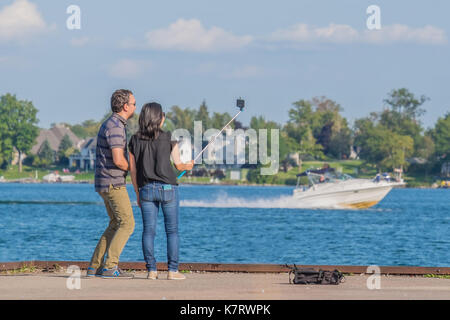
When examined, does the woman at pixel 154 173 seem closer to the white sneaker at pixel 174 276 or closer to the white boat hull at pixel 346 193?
the white sneaker at pixel 174 276

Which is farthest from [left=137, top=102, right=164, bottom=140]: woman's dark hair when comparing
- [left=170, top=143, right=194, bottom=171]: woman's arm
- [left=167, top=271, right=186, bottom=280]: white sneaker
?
[left=167, top=271, right=186, bottom=280]: white sneaker

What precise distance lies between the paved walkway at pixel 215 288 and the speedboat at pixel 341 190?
62412 mm

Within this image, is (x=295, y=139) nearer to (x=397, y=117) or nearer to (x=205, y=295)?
(x=397, y=117)

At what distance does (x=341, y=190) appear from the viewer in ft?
243

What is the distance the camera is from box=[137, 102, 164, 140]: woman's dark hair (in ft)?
33.1

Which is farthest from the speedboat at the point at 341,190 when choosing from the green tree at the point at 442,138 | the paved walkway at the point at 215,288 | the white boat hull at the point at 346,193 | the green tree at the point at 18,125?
the green tree at the point at 18,125

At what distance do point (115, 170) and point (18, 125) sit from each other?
627ft

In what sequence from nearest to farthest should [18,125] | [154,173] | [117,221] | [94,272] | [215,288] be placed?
[215,288], [154,173], [117,221], [94,272], [18,125]

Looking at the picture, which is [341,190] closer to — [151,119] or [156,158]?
[156,158]

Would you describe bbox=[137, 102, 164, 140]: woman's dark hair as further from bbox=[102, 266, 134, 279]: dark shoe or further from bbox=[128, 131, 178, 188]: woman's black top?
bbox=[102, 266, 134, 279]: dark shoe

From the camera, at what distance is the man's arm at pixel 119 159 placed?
10305 mm

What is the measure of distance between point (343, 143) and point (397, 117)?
1232cm

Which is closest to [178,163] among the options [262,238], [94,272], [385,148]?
[94,272]
